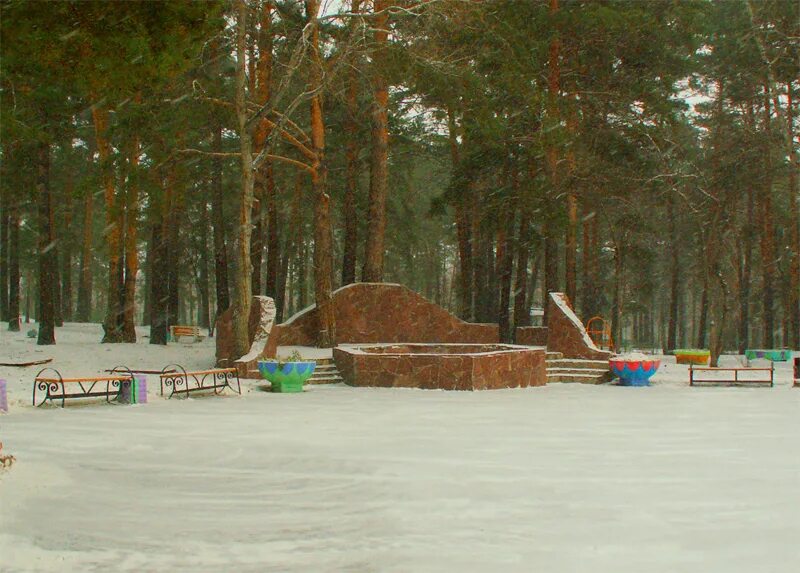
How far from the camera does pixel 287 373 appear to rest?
49.8 ft

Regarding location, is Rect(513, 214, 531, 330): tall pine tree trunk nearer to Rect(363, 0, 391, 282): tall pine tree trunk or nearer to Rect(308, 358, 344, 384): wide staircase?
Rect(363, 0, 391, 282): tall pine tree trunk

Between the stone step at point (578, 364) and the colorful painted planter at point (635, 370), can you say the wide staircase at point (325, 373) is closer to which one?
the stone step at point (578, 364)

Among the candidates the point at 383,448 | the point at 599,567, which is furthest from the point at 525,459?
the point at 599,567

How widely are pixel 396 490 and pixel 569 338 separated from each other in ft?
43.9

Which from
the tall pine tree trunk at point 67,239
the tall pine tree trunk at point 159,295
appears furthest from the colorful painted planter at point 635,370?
the tall pine tree trunk at point 67,239

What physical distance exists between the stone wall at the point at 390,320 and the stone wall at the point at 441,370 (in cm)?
532

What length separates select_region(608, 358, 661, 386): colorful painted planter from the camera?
57.6 feet

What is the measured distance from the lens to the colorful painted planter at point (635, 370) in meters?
17.6

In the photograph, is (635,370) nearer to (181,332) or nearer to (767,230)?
(767,230)

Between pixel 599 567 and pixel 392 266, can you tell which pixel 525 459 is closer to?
pixel 599 567

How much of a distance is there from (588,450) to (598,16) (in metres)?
15.4

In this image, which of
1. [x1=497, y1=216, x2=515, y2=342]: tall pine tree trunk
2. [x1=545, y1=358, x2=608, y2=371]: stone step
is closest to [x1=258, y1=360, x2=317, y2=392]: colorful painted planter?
[x1=545, y1=358, x2=608, y2=371]: stone step

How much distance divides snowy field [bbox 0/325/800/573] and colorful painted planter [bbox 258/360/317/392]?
2.45 meters

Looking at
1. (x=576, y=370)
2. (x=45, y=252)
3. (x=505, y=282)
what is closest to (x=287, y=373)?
(x=576, y=370)
